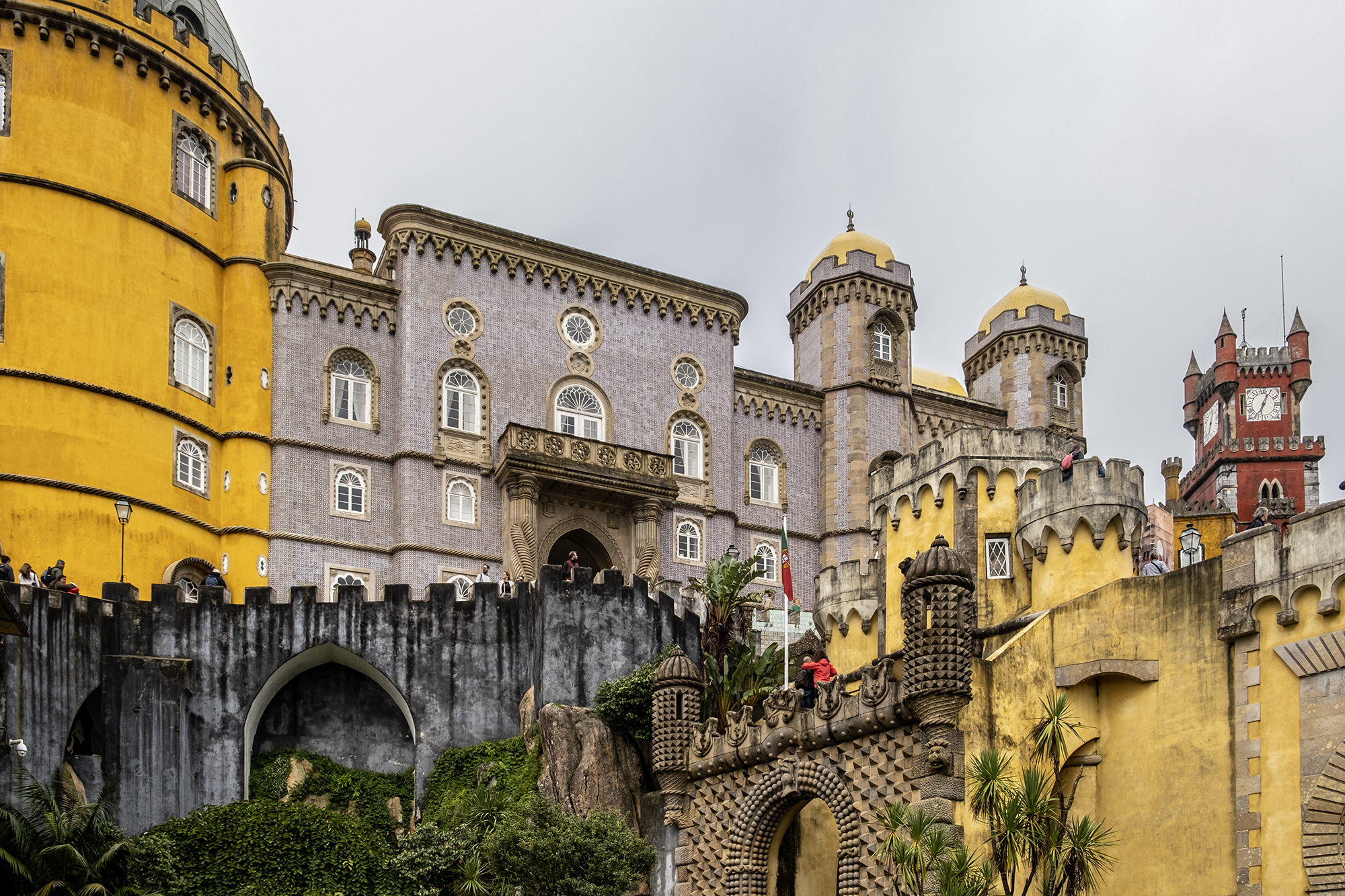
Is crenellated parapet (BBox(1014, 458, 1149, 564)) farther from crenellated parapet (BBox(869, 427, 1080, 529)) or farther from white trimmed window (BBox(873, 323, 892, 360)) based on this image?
white trimmed window (BBox(873, 323, 892, 360))

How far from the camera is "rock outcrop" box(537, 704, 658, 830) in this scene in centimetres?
3138

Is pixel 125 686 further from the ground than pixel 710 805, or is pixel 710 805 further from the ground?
pixel 125 686

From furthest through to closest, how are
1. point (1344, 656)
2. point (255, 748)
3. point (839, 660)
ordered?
1. point (839, 660)
2. point (255, 748)
3. point (1344, 656)

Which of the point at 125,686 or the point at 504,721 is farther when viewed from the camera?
the point at 504,721

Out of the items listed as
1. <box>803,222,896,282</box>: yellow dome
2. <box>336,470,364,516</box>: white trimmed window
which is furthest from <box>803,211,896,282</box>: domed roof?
<box>336,470,364,516</box>: white trimmed window

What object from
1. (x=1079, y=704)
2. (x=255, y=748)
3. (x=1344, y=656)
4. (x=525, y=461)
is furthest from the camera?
(x=525, y=461)

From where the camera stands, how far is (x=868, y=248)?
5234cm

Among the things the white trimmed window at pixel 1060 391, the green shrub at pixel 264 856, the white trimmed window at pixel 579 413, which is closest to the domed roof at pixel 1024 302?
the white trimmed window at pixel 1060 391

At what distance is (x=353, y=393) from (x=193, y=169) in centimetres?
744

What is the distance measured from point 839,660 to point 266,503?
15394 mm

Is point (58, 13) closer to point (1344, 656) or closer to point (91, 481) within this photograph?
point (91, 481)

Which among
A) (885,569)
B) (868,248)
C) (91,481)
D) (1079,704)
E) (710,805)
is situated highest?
(868,248)

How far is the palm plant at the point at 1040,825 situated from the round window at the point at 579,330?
23454mm

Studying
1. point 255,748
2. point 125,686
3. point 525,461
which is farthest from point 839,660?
point 125,686
